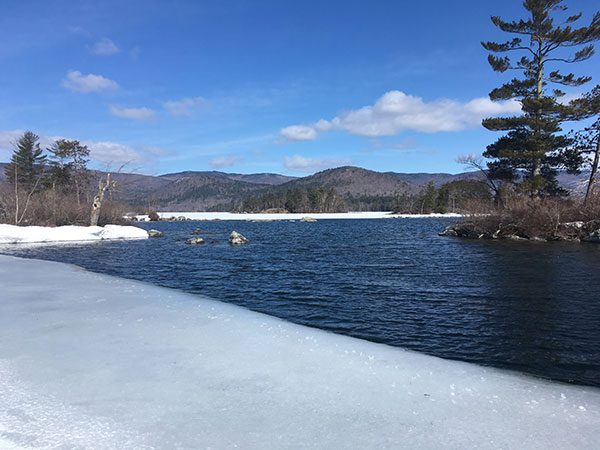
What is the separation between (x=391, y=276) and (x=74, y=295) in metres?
10.4

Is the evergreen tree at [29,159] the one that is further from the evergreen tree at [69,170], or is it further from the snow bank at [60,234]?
the snow bank at [60,234]

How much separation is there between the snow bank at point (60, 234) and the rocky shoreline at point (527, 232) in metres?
30.0

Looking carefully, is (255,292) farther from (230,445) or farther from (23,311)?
(230,445)

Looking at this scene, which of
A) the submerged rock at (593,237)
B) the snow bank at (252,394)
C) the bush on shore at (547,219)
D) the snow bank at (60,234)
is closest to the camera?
the snow bank at (252,394)

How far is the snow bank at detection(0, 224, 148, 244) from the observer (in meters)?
28.6

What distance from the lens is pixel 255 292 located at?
12.2 meters

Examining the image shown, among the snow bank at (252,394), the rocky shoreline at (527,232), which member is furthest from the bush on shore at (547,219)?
the snow bank at (252,394)

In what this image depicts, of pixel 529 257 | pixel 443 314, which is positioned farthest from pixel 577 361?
pixel 529 257

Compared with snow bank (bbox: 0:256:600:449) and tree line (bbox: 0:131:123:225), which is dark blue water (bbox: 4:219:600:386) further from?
tree line (bbox: 0:131:123:225)

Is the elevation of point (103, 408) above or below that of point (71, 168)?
below

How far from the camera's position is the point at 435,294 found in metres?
11.4

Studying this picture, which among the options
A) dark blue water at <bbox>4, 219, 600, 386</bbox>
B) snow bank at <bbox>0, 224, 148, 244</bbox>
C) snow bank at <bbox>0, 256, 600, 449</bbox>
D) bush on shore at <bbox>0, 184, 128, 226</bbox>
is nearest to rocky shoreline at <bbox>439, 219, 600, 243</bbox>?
dark blue water at <bbox>4, 219, 600, 386</bbox>

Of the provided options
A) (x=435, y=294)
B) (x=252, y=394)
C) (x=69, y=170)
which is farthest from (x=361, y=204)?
(x=252, y=394)

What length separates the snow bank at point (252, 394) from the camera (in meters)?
3.39
